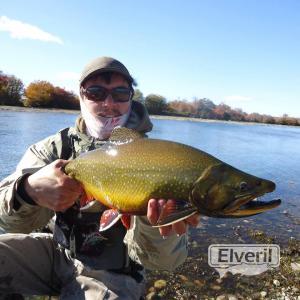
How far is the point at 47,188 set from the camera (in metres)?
3.00

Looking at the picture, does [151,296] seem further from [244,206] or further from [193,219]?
[244,206]

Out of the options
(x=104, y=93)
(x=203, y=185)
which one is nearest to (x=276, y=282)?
(x=104, y=93)

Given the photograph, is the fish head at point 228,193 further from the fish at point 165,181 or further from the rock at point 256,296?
the rock at point 256,296

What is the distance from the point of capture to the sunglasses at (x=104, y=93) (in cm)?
394

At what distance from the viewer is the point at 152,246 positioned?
3369 mm

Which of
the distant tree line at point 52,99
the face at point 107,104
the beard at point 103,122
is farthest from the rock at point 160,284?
the distant tree line at point 52,99

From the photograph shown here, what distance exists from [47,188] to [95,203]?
39 cm

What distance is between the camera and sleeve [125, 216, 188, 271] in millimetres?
3262

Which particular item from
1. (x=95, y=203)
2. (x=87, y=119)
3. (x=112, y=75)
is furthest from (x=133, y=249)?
(x=112, y=75)

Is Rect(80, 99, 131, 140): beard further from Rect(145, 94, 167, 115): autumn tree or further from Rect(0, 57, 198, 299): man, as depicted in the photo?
Rect(145, 94, 167, 115): autumn tree

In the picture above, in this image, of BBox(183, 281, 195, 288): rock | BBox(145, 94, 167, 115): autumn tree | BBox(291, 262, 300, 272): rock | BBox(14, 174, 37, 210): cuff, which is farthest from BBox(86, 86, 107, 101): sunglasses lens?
BBox(145, 94, 167, 115): autumn tree

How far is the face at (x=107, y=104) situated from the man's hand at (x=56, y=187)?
3.51 feet

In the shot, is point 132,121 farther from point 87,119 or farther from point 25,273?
point 25,273

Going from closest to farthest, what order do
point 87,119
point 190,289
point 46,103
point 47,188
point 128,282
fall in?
point 47,188
point 128,282
point 87,119
point 190,289
point 46,103
